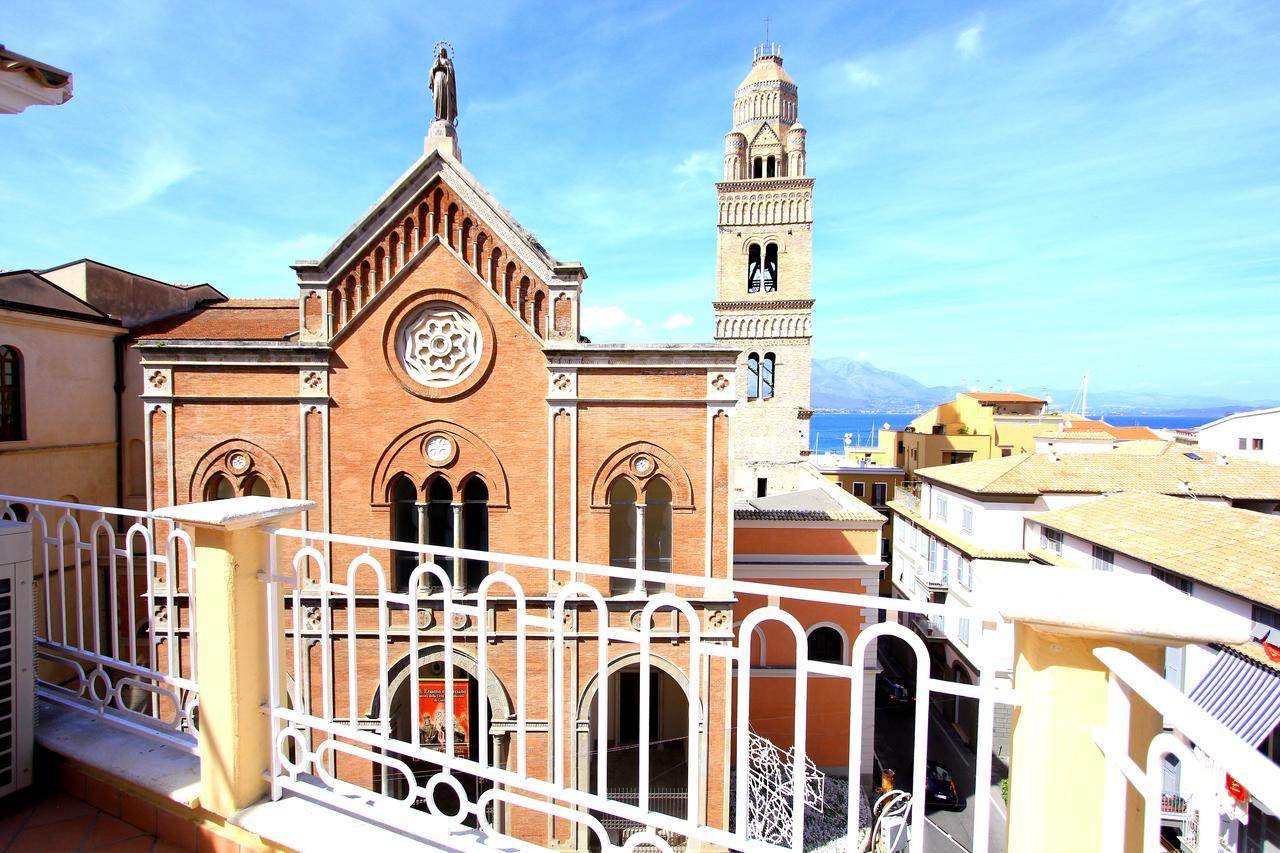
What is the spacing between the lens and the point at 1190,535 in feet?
49.8

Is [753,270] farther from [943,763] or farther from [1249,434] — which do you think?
[1249,434]

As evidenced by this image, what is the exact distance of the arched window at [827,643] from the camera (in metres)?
14.9

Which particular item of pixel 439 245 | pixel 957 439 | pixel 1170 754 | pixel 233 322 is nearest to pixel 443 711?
pixel 439 245

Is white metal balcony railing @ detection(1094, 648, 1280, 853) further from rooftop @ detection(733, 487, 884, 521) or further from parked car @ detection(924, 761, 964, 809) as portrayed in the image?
parked car @ detection(924, 761, 964, 809)

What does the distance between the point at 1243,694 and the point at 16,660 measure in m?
18.2

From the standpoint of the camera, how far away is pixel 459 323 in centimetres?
1138

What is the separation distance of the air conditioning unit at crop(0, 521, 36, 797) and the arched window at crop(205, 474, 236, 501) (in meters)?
8.77

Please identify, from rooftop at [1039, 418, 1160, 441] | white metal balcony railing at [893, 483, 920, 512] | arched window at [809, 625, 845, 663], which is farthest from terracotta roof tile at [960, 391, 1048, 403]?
arched window at [809, 625, 845, 663]

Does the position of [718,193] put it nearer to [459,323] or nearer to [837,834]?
[459,323]

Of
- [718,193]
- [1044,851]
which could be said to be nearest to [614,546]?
[1044,851]

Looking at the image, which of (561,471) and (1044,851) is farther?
(561,471)

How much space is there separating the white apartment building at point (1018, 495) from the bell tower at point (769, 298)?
22.0ft

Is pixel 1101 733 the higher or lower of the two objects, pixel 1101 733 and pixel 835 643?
the higher

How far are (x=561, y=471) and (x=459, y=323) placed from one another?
11.2 ft
